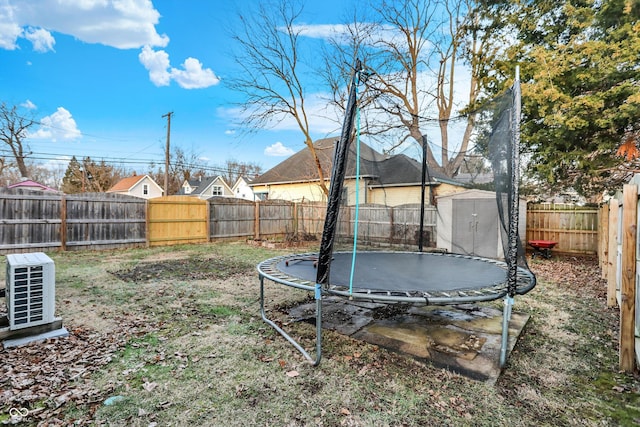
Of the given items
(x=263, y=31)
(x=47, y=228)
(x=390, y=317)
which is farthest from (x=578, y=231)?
(x=47, y=228)

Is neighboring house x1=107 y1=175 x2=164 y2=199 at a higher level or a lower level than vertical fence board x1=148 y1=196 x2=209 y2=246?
higher

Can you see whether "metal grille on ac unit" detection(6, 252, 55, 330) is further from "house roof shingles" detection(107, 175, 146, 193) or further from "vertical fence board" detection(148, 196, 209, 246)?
"house roof shingles" detection(107, 175, 146, 193)

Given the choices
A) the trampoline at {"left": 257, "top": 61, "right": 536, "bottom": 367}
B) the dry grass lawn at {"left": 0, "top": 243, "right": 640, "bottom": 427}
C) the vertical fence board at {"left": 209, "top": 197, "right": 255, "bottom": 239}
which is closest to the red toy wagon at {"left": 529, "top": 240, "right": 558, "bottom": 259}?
the dry grass lawn at {"left": 0, "top": 243, "right": 640, "bottom": 427}

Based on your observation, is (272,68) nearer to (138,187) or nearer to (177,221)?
(177,221)

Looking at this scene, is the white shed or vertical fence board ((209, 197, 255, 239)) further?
vertical fence board ((209, 197, 255, 239))

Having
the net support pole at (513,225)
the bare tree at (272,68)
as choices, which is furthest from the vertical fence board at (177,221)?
the net support pole at (513,225)

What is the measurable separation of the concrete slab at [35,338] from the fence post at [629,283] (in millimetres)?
4093

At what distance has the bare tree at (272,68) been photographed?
31.3 feet

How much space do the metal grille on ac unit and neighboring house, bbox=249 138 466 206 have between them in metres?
2.59

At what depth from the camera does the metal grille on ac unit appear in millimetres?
2344

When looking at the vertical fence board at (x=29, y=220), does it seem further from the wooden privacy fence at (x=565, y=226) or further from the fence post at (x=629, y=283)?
the wooden privacy fence at (x=565, y=226)

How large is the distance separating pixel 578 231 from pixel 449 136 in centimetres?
504

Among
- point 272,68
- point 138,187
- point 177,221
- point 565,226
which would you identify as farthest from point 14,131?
point 565,226

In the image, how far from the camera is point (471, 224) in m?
6.93
